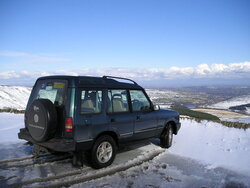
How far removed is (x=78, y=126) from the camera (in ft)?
14.2

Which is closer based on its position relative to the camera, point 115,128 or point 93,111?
point 93,111

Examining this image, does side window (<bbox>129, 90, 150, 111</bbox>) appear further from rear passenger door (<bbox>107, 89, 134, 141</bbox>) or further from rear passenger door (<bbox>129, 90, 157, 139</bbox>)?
rear passenger door (<bbox>107, 89, 134, 141</bbox>)

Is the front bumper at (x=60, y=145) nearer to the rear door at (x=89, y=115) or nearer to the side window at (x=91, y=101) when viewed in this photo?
the rear door at (x=89, y=115)

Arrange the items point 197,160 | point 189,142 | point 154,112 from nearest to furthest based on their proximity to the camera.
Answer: point 197,160 → point 154,112 → point 189,142

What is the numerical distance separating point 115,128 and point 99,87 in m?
0.95

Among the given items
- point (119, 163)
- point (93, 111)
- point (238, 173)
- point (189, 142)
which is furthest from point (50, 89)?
point (189, 142)

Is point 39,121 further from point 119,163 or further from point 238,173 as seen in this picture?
point 238,173

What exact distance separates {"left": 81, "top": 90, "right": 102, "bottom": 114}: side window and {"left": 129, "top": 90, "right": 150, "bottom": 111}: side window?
3.81 feet

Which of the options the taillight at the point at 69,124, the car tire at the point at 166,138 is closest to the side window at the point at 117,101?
the taillight at the point at 69,124

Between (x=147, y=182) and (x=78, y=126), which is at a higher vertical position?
(x=78, y=126)

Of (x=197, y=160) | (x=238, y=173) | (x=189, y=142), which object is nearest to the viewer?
(x=238, y=173)

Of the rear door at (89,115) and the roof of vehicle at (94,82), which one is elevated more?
the roof of vehicle at (94,82)

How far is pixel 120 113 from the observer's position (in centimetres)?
533

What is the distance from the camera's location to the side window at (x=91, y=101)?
4570 millimetres
